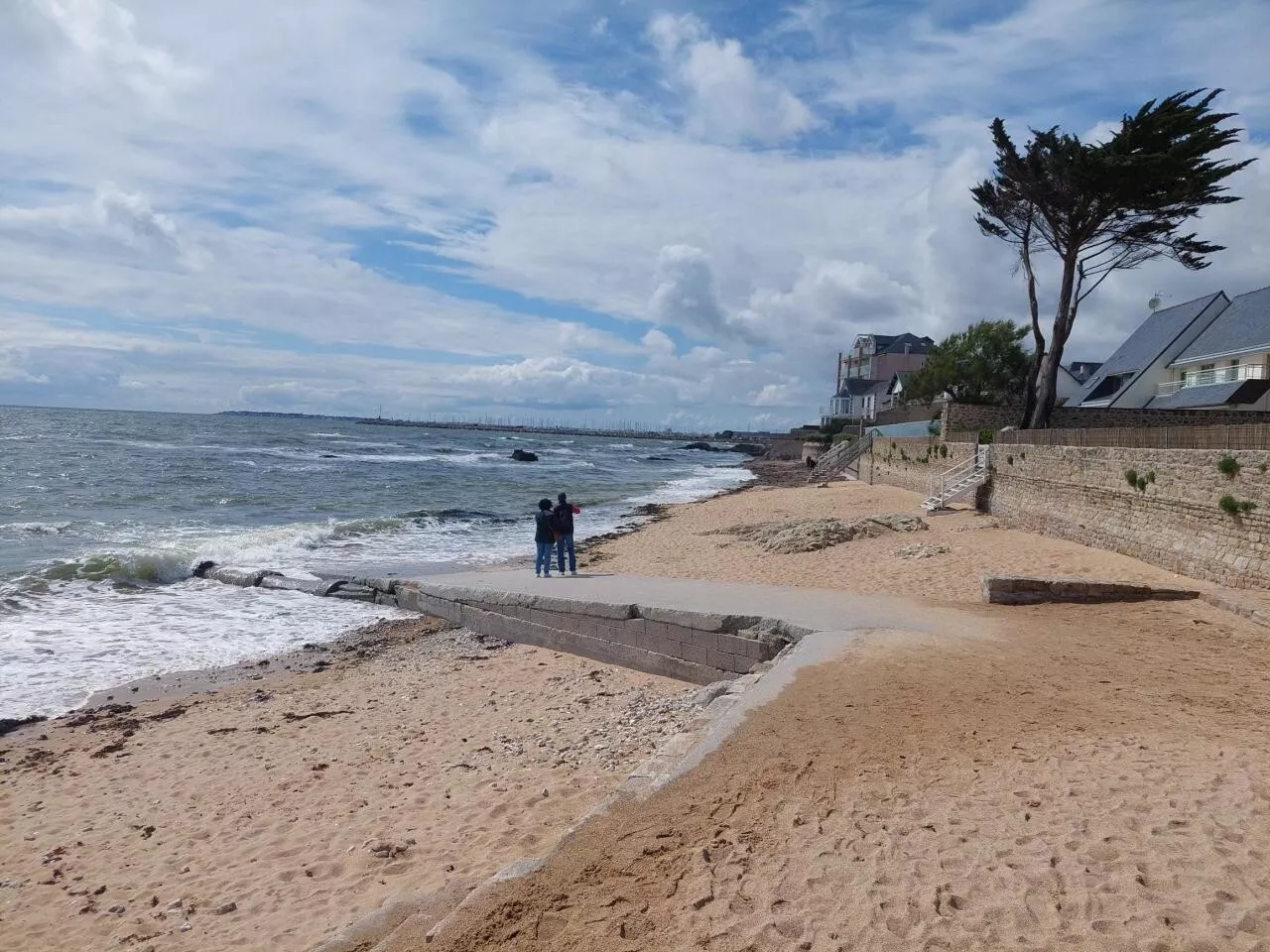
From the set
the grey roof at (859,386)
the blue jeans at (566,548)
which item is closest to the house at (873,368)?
the grey roof at (859,386)

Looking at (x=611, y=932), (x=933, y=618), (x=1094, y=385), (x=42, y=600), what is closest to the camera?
(x=611, y=932)

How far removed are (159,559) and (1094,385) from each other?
34.9 m

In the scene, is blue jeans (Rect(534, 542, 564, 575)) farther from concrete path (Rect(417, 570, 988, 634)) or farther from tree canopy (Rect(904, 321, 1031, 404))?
tree canopy (Rect(904, 321, 1031, 404))

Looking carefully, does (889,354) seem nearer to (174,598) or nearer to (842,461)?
(842,461)

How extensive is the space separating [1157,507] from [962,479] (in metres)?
8.77

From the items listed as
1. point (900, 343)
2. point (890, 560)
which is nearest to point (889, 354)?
point (900, 343)

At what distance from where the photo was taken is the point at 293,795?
5.98 meters

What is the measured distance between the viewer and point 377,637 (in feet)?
36.0

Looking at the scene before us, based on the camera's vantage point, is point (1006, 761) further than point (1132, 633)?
No

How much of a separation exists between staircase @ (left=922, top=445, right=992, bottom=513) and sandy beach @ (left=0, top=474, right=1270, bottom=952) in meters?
10.9

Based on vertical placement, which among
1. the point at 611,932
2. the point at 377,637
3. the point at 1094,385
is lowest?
the point at 377,637

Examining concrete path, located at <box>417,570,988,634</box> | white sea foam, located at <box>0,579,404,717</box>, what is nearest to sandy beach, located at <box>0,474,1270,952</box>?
concrete path, located at <box>417,570,988,634</box>

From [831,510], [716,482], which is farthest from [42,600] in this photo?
[716,482]

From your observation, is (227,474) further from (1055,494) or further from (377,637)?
(1055,494)
